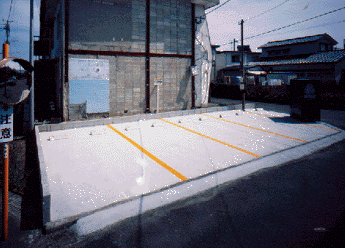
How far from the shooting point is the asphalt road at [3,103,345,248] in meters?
3.23

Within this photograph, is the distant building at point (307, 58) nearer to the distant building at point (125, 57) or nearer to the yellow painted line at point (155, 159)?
the distant building at point (125, 57)

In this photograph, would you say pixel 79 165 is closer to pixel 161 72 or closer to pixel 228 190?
pixel 228 190

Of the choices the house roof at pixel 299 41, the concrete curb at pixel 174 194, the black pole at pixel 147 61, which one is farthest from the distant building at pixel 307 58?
the concrete curb at pixel 174 194

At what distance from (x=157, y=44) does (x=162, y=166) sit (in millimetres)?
8997

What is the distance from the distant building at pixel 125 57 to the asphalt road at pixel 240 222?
332 inches

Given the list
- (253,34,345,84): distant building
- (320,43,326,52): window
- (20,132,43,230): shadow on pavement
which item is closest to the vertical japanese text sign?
(20,132,43,230): shadow on pavement

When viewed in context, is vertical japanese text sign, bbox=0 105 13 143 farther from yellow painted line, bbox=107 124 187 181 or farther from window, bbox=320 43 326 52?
window, bbox=320 43 326 52

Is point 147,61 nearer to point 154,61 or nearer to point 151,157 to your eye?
point 154,61

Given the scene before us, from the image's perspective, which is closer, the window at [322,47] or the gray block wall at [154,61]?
the gray block wall at [154,61]

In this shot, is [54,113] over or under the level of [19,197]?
over

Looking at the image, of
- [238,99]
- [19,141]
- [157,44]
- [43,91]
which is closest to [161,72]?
[157,44]

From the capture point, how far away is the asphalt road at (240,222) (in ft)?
10.6

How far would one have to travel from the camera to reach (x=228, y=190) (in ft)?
15.8

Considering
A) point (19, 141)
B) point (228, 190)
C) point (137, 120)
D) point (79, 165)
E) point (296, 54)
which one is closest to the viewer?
point (228, 190)
